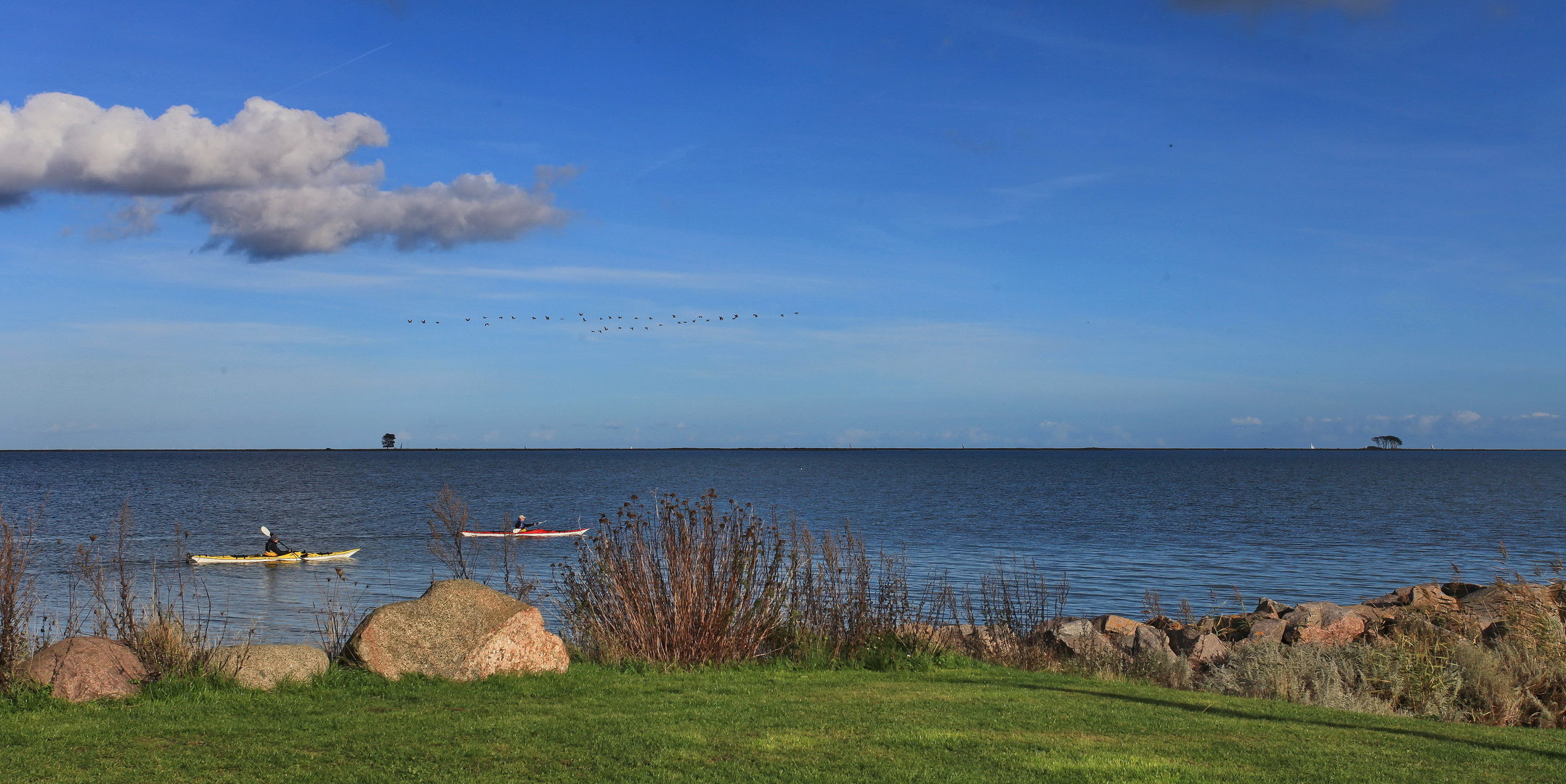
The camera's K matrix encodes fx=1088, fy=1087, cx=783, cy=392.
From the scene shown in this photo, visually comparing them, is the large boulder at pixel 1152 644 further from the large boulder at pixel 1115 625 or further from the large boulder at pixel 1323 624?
the large boulder at pixel 1323 624

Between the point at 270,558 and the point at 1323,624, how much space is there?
31.1 meters

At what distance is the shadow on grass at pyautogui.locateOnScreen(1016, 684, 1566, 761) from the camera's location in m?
8.38

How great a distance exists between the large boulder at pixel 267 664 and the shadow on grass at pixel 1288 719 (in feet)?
22.1

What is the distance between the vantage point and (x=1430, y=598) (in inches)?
666

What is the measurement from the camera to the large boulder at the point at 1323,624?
16.1 metres

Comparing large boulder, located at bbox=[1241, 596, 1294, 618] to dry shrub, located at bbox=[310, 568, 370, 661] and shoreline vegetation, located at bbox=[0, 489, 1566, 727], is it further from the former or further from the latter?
dry shrub, located at bbox=[310, 568, 370, 661]

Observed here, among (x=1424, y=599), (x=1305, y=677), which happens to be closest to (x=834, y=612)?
(x=1305, y=677)

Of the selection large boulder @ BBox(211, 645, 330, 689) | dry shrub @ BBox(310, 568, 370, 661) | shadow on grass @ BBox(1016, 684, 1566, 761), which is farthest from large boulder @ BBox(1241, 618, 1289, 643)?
dry shrub @ BBox(310, 568, 370, 661)

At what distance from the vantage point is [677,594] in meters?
11.5

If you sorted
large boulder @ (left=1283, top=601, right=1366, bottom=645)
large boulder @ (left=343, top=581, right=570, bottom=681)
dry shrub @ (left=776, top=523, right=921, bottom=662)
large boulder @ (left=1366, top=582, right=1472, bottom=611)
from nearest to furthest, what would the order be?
1. large boulder @ (left=343, top=581, right=570, bottom=681)
2. dry shrub @ (left=776, top=523, right=921, bottom=662)
3. large boulder @ (left=1366, top=582, right=1472, bottom=611)
4. large boulder @ (left=1283, top=601, right=1366, bottom=645)

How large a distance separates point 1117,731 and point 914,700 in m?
1.87

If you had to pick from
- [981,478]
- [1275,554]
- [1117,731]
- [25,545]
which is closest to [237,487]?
[981,478]

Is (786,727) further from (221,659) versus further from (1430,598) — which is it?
(1430,598)

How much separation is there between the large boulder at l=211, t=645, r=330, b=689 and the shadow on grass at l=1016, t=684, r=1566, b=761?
674 centimetres
